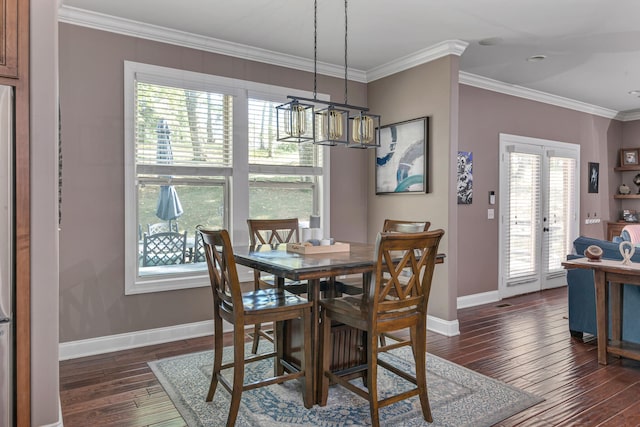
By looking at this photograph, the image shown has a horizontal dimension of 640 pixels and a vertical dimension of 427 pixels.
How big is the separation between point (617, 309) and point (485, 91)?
9.66 feet

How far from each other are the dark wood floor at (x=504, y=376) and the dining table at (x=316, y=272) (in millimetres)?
790

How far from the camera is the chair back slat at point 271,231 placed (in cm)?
375

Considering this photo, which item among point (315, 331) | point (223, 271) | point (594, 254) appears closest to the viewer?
point (223, 271)

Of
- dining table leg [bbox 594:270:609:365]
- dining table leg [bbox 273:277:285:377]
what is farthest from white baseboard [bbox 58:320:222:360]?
dining table leg [bbox 594:270:609:365]

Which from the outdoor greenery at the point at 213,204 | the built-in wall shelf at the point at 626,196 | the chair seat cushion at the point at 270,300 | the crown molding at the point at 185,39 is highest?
the crown molding at the point at 185,39

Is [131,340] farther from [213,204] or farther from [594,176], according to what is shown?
[594,176]

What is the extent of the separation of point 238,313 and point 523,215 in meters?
4.65

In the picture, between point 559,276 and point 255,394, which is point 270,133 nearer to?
point 255,394

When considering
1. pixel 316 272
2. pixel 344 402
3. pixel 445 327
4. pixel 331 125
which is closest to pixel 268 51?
pixel 331 125

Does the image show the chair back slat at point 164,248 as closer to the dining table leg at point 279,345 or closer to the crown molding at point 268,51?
the dining table leg at point 279,345

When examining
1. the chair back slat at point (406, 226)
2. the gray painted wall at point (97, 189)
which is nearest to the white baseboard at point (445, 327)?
the chair back slat at point (406, 226)

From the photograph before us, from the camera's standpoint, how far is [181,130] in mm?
3963

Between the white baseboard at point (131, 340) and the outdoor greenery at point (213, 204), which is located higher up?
the outdoor greenery at point (213, 204)

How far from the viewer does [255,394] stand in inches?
111
